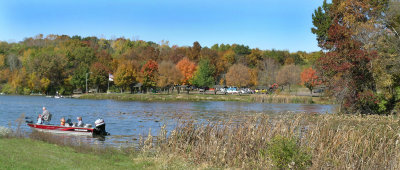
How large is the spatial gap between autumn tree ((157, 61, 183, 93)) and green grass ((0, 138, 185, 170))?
9020 centimetres

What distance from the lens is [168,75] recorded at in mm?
110125

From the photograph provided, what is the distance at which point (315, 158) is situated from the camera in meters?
14.9

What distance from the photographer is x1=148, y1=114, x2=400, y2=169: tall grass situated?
574 inches

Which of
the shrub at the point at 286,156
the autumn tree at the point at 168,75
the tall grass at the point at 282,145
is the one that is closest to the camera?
the shrub at the point at 286,156

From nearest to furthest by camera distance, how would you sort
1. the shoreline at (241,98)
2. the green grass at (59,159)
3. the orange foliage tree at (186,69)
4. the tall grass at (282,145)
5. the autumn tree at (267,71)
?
the green grass at (59,159)
the tall grass at (282,145)
the shoreline at (241,98)
the orange foliage tree at (186,69)
the autumn tree at (267,71)

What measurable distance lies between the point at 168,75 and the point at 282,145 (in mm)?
96884

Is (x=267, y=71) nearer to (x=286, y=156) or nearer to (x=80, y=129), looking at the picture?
(x=80, y=129)

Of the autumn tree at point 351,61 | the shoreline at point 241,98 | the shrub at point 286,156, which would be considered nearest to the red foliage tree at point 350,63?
the autumn tree at point 351,61

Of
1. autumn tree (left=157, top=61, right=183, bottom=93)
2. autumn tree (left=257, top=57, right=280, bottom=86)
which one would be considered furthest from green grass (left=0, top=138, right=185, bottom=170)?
autumn tree (left=257, top=57, right=280, bottom=86)

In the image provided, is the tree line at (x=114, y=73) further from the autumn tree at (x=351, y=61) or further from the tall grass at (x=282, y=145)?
the tall grass at (x=282, y=145)

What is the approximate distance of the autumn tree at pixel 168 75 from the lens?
4267 inches

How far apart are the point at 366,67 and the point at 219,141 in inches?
1038

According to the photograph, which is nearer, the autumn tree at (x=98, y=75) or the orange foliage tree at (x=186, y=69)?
the autumn tree at (x=98, y=75)

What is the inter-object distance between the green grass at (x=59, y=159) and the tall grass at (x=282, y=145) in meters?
1.86
